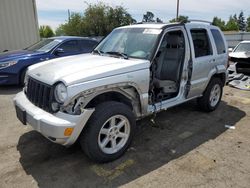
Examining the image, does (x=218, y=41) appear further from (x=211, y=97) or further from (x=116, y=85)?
(x=116, y=85)

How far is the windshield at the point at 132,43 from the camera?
4020 millimetres

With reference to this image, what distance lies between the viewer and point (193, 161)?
3.47 meters

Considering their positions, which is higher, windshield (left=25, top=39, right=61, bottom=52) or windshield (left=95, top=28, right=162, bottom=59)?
windshield (left=95, top=28, right=162, bottom=59)

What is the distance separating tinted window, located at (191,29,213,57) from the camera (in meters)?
4.76

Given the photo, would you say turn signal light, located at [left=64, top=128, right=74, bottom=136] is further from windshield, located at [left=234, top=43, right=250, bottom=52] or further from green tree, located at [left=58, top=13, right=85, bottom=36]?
green tree, located at [left=58, top=13, right=85, bottom=36]

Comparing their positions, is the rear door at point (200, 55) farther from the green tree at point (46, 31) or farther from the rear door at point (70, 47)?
the green tree at point (46, 31)

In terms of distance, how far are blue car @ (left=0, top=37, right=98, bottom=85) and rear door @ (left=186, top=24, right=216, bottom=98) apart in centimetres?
446

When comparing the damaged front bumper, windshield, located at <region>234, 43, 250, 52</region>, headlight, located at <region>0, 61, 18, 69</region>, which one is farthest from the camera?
windshield, located at <region>234, 43, 250, 52</region>

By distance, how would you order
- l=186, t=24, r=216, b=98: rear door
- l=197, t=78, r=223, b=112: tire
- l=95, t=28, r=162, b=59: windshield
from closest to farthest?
l=95, t=28, r=162, b=59: windshield
l=186, t=24, r=216, b=98: rear door
l=197, t=78, r=223, b=112: tire

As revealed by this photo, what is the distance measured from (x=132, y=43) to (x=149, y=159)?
1.98m

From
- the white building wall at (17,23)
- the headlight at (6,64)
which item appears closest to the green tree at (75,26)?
the white building wall at (17,23)

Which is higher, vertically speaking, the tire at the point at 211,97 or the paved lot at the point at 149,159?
the tire at the point at 211,97

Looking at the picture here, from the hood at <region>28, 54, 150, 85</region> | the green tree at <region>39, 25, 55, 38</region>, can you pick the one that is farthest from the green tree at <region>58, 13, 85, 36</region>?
the hood at <region>28, 54, 150, 85</region>

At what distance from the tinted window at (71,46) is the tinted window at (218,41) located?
4.75 meters
